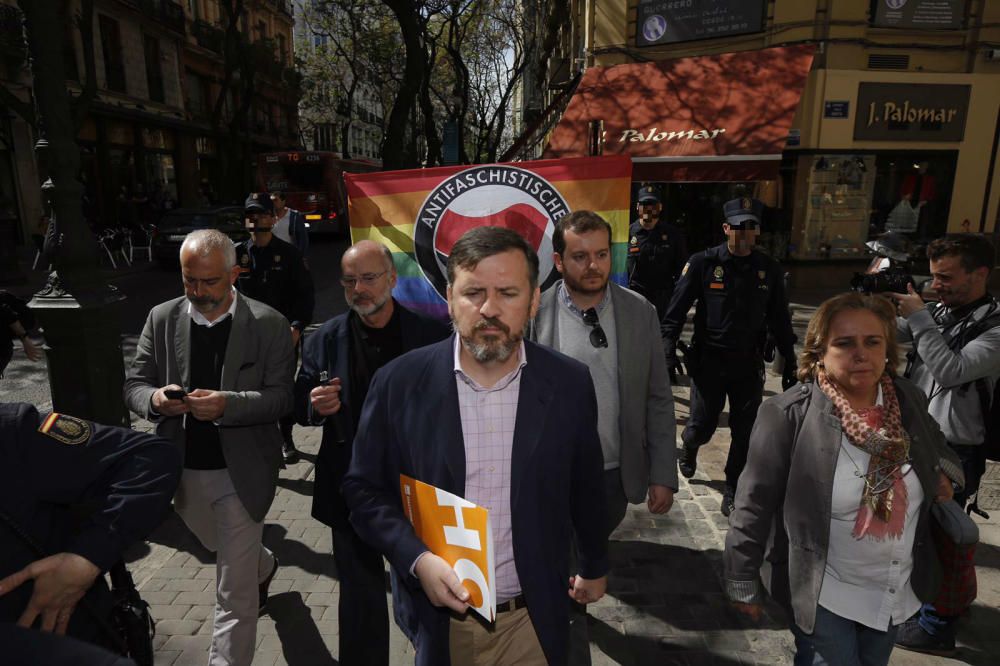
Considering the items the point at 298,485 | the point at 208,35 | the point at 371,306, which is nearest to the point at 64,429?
the point at 371,306

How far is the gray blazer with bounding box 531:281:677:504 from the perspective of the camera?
10.0 feet

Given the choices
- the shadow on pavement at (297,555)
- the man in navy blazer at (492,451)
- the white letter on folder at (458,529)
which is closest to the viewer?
the white letter on folder at (458,529)

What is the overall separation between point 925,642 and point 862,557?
139 centimetres

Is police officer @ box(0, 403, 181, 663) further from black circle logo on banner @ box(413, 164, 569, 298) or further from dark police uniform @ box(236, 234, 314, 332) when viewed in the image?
dark police uniform @ box(236, 234, 314, 332)

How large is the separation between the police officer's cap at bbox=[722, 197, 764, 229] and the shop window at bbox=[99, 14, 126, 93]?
92.8 feet

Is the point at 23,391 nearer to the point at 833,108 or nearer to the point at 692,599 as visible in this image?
the point at 692,599

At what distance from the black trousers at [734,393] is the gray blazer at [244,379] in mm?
2968

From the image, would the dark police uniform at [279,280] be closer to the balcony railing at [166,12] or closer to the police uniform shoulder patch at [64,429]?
the police uniform shoulder patch at [64,429]

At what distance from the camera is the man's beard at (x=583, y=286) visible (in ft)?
9.77

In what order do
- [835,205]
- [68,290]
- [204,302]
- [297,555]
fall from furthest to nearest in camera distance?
[835,205]
[68,290]
[297,555]
[204,302]

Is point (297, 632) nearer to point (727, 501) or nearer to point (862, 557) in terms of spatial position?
→ point (862, 557)

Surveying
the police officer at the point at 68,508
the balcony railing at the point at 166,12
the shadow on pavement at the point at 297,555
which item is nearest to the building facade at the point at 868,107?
the shadow on pavement at the point at 297,555

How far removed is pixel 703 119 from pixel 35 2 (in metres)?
10.8

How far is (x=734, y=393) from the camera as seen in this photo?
15.3 feet
